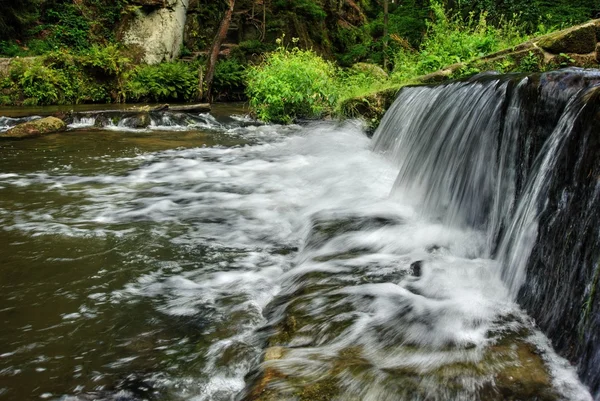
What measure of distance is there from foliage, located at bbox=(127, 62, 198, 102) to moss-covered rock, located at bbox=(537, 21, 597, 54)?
12.7 meters

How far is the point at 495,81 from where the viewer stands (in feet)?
14.1

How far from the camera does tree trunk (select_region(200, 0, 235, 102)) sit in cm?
1465

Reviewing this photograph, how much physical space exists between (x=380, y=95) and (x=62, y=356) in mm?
8164

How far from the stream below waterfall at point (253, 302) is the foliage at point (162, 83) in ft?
35.8

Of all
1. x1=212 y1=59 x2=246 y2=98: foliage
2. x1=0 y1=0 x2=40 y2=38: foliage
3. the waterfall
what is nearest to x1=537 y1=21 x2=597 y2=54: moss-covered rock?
the waterfall

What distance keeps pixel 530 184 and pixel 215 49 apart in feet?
45.8

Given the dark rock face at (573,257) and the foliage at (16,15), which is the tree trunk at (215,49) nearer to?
the foliage at (16,15)

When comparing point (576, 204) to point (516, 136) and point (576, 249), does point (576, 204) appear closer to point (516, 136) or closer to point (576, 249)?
point (576, 249)

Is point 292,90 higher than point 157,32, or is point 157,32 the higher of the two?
point 157,32

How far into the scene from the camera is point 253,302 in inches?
115

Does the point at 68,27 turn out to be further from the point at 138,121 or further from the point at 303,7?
the point at 303,7

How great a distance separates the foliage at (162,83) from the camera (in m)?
15.9

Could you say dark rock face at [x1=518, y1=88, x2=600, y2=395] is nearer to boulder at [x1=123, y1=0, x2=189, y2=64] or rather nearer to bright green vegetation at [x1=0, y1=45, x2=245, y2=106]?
bright green vegetation at [x1=0, y1=45, x2=245, y2=106]

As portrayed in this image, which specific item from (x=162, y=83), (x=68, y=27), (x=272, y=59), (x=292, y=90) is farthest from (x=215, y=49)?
(x=68, y=27)
